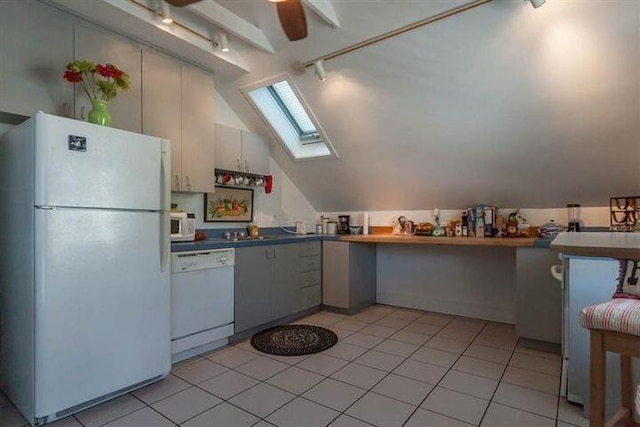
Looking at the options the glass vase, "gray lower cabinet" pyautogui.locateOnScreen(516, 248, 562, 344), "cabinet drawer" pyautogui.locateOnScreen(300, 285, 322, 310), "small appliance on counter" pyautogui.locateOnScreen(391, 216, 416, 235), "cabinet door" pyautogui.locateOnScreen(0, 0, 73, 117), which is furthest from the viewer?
"small appliance on counter" pyautogui.locateOnScreen(391, 216, 416, 235)

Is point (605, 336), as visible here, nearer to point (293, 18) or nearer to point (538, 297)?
point (538, 297)

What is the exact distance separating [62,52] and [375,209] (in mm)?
3249

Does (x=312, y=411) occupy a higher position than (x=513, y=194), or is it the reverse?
(x=513, y=194)

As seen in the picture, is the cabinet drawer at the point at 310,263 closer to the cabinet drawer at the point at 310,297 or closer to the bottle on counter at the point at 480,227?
the cabinet drawer at the point at 310,297

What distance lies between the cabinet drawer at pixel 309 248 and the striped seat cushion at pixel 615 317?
2674 mm

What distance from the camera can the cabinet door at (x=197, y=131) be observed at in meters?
3.01

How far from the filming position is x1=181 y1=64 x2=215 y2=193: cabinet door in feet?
9.87

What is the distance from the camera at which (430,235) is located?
12.2ft

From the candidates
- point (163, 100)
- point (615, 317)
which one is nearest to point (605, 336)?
point (615, 317)

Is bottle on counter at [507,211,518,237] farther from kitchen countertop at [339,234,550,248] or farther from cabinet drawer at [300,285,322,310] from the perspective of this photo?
cabinet drawer at [300,285,322,310]

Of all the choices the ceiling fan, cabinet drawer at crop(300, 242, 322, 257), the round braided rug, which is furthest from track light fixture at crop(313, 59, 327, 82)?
the round braided rug

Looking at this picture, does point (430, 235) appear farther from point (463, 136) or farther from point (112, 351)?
point (112, 351)

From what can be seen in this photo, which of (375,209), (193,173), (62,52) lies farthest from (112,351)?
(375,209)

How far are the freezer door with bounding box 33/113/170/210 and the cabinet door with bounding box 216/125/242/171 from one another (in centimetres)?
116
